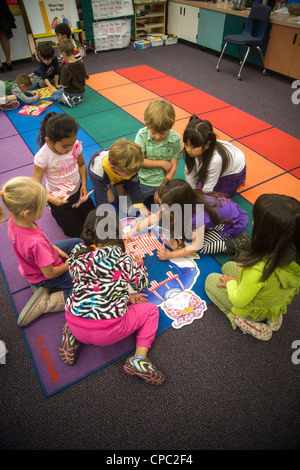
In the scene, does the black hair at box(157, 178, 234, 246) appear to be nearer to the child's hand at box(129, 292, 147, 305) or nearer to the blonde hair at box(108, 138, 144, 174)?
the blonde hair at box(108, 138, 144, 174)

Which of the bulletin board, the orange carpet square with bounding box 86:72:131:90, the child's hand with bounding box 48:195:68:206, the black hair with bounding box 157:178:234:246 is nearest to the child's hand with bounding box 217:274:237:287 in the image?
the black hair with bounding box 157:178:234:246

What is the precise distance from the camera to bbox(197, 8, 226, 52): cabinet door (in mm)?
5389

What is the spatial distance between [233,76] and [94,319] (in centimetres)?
525

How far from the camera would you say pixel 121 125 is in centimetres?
375

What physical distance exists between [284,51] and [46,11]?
14.6ft

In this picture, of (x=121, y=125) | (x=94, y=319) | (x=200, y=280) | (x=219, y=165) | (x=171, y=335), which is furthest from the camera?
(x=121, y=125)

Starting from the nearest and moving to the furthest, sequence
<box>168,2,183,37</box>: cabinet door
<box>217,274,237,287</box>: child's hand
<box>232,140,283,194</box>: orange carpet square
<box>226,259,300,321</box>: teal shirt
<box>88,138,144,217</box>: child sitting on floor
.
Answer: <box>226,259,300,321</box>: teal shirt < <box>217,274,237,287</box>: child's hand < <box>88,138,144,217</box>: child sitting on floor < <box>232,140,283,194</box>: orange carpet square < <box>168,2,183,37</box>: cabinet door

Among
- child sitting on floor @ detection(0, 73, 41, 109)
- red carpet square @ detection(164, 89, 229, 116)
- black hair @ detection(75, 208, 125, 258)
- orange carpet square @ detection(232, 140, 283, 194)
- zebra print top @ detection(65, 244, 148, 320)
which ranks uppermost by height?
black hair @ detection(75, 208, 125, 258)

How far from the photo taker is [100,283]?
56.1 inches

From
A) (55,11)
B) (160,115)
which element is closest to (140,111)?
(160,115)

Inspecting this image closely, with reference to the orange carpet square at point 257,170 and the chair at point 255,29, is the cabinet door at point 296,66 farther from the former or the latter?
the orange carpet square at point 257,170
